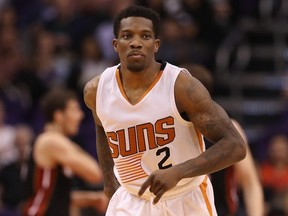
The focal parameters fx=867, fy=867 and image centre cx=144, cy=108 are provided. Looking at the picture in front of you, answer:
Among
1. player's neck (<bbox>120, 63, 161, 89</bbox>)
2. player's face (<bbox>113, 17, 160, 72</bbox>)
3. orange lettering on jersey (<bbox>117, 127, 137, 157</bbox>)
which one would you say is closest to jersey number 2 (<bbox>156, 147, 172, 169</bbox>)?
orange lettering on jersey (<bbox>117, 127, 137, 157</bbox>)

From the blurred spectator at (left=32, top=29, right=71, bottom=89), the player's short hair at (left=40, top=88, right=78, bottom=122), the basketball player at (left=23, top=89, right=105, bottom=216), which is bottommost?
the basketball player at (left=23, top=89, right=105, bottom=216)

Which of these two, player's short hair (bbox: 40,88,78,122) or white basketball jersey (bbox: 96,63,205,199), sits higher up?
player's short hair (bbox: 40,88,78,122)

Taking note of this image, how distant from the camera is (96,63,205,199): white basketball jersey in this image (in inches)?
199

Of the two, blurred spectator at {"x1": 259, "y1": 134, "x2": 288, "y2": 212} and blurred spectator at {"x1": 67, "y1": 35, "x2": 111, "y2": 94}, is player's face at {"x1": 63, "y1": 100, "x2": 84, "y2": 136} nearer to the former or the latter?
blurred spectator at {"x1": 259, "y1": 134, "x2": 288, "y2": 212}

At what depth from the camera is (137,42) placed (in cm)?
495

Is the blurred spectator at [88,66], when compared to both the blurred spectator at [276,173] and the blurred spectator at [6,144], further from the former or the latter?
the blurred spectator at [276,173]

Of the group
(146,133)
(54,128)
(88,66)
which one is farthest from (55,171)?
(88,66)

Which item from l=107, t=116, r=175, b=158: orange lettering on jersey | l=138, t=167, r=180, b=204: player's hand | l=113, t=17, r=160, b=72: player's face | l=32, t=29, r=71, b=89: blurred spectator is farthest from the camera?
l=32, t=29, r=71, b=89: blurred spectator

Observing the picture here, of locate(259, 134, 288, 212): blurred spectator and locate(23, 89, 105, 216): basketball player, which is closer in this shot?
locate(23, 89, 105, 216): basketball player

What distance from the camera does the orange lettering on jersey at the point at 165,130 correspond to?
5.06 metres

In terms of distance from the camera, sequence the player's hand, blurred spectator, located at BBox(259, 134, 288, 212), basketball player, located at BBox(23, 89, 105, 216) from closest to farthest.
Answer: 1. the player's hand
2. basketball player, located at BBox(23, 89, 105, 216)
3. blurred spectator, located at BBox(259, 134, 288, 212)

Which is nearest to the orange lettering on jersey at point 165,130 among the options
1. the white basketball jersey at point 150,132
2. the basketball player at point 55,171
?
the white basketball jersey at point 150,132

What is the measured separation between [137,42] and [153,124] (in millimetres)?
500

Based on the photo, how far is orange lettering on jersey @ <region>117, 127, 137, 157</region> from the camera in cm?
515
